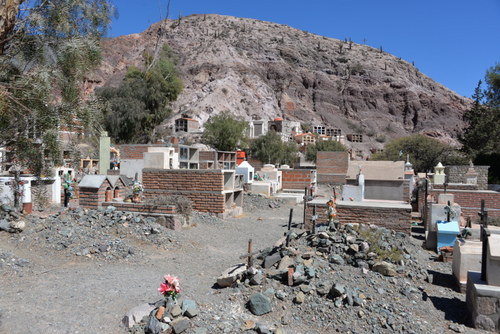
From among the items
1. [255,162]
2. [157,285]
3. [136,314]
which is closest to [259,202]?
[157,285]

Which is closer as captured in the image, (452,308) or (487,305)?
(487,305)

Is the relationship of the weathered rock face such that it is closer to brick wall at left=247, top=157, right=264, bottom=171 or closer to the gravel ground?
brick wall at left=247, top=157, right=264, bottom=171

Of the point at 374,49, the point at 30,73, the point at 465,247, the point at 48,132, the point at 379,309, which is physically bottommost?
the point at 379,309

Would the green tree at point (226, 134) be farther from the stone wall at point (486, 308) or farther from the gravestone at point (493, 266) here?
the stone wall at point (486, 308)

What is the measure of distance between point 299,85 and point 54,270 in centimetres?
9781

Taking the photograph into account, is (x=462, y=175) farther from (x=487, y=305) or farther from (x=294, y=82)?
(x=294, y=82)

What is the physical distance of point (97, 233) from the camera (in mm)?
8836

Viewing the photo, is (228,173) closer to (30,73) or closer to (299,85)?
(30,73)

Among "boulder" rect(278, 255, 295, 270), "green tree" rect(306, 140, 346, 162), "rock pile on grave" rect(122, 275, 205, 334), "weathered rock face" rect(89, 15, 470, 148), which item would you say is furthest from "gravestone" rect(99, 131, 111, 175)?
"weathered rock face" rect(89, 15, 470, 148)

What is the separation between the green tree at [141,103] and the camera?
4378cm

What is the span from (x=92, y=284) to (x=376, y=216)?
23.6 ft

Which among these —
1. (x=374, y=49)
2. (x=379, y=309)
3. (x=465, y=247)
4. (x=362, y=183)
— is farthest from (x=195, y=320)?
(x=374, y=49)

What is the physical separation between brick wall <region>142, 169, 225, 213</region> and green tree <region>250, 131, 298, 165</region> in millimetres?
30669

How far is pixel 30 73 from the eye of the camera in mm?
4578
